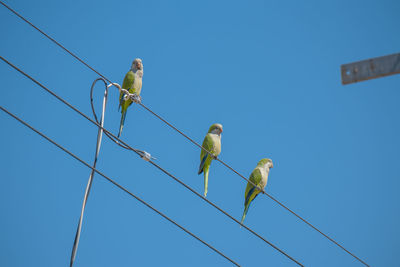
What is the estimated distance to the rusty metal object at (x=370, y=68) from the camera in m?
4.00

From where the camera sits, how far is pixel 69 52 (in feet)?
15.4

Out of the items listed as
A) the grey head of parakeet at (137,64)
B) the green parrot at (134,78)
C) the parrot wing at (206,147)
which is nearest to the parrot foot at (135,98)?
the green parrot at (134,78)

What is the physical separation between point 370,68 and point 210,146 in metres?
4.30

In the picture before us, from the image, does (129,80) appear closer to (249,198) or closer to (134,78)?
(134,78)

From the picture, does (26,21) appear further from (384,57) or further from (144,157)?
(384,57)

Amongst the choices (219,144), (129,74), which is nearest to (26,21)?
(129,74)

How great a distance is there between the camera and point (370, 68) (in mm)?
4082

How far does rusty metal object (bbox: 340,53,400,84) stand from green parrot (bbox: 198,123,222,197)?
13.2 feet

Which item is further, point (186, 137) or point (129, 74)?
point (129, 74)

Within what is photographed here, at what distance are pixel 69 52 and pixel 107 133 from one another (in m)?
0.83

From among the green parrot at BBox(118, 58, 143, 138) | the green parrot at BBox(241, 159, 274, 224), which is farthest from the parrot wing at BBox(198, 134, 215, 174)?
the green parrot at BBox(118, 58, 143, 138)

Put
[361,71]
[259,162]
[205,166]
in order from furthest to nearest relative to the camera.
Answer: [259,162] < [205,166] < [361,71]

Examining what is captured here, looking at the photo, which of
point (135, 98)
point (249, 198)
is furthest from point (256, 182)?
point (135, 98)

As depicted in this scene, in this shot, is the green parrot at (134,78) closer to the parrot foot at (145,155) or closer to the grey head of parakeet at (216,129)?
the grey head of parakeet at (216,129)
